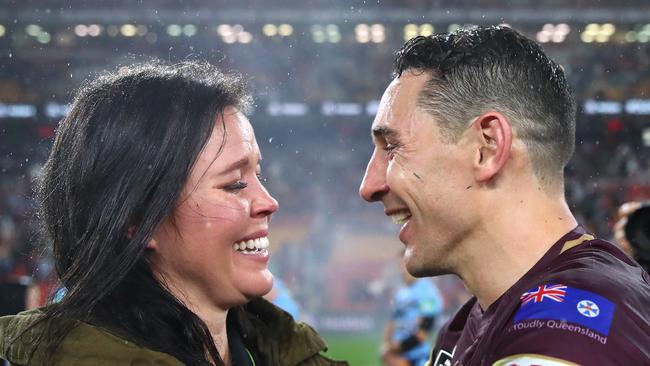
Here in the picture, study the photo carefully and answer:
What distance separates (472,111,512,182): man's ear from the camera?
5.20 feet

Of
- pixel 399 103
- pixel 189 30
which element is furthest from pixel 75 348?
pixel 189 30

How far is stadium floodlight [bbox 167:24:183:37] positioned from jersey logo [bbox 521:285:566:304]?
1.42 metres

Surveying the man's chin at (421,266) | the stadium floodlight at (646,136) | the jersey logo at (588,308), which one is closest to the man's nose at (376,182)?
the man's chin at (421,266)

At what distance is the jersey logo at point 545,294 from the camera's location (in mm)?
1321

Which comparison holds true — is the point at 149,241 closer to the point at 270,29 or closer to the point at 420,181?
the point at 420,181

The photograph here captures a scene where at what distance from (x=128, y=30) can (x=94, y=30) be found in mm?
158

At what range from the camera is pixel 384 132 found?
172cm

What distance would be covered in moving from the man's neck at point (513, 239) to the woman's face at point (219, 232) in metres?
0.47

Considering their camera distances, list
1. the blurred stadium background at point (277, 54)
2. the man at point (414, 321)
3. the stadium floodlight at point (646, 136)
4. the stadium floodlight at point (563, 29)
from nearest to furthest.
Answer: the blurred stadium background at point (277, 54)
the stadium floodlight at point (563, 29)
the stadium floodlight at point (646, 136)
the man at point (414, 321)

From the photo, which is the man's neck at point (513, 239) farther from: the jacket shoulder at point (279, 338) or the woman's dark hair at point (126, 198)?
the woman's dark hair at point (126, 198)

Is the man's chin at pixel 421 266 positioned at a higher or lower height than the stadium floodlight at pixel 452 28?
lower

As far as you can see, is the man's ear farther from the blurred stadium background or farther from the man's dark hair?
the blurred stadium background

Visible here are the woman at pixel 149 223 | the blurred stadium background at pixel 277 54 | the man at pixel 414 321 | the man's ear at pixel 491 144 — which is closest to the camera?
the woman at pixel 149 223

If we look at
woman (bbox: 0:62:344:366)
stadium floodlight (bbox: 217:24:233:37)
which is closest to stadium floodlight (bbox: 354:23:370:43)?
stadium floodlight (bbox: 217:24:233:37)
